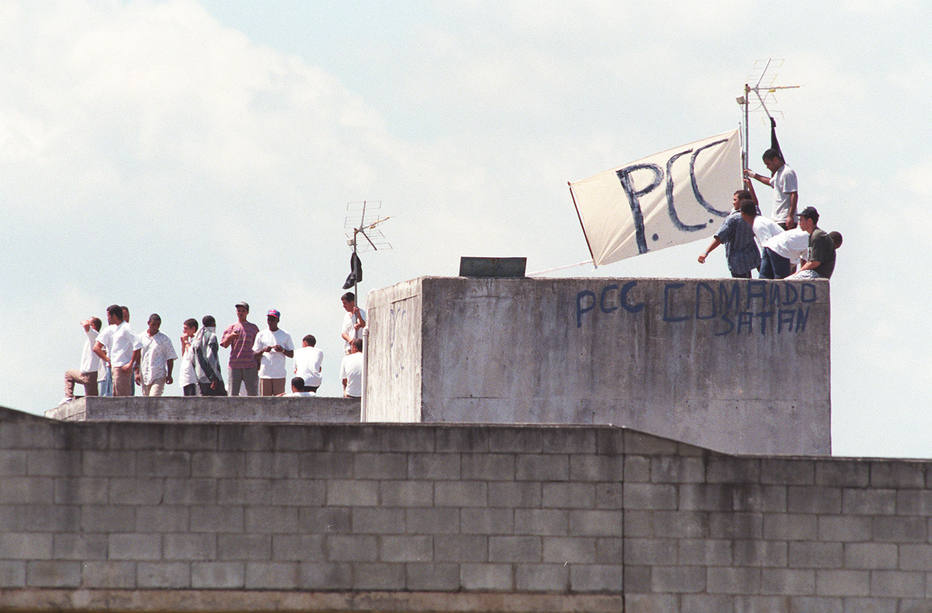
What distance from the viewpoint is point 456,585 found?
1419 centimetres

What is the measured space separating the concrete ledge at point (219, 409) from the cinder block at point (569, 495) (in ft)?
23.4

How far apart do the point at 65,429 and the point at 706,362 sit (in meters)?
5.61

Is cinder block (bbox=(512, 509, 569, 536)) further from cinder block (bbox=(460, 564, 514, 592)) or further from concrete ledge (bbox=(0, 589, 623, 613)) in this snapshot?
concrete ledge (bbox=(0, 589, 623, 613))

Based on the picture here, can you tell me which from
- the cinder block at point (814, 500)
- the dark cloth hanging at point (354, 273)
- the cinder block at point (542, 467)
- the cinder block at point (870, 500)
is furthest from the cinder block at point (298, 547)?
the dark cloth hanging at point (354, 273)

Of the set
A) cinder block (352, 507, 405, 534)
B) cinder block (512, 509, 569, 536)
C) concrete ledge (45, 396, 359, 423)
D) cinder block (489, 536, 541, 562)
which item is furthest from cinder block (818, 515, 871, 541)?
concrete ledge (45, 396, 359, 423)

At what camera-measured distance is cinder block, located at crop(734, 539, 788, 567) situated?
1437 centimetres

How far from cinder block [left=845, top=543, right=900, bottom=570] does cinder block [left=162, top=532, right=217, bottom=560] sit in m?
5.03

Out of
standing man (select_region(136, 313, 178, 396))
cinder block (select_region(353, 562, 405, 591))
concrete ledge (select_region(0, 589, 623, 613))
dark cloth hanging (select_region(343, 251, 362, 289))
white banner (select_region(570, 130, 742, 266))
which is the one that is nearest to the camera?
concrete ledge (select_region(0, 589, 623, 613))

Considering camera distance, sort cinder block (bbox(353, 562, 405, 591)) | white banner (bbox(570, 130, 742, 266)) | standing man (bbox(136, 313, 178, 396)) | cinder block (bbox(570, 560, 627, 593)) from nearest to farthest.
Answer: cinder block (bbox(353, 562, 405, 591)) → cinder block (bbox(570, 560, 627, 593)) → white banner (bbox(570, 130, 742, 266)) → standing man (bbox(136, 313, 178, 396))

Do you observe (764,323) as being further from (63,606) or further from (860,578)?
(63,606)

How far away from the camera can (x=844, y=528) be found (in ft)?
47.3

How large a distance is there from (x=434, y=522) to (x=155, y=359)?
347 inches

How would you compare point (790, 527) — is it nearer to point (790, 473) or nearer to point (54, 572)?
point (790, 473)

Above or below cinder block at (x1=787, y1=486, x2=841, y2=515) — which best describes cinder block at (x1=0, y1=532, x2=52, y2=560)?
below
